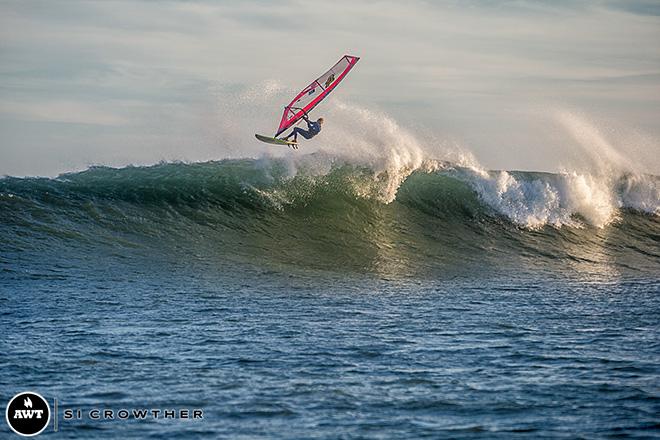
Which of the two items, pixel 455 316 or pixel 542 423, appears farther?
pixel 455 316

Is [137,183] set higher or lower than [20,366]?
higher

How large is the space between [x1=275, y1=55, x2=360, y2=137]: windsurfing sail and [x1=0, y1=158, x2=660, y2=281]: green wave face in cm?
214

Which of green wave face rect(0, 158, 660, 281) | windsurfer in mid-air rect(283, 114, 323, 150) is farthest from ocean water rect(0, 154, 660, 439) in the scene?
windsurfer in mid-air rect(283, 114, 323, 150)

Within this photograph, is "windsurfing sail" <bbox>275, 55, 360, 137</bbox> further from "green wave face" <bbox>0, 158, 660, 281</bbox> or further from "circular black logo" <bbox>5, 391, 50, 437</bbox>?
"circular black logo" <bbox>5, 391, 50, 437</bbox>

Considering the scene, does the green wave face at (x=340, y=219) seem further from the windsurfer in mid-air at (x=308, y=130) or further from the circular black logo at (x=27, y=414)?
the circular black logo at (x=27, y=414)

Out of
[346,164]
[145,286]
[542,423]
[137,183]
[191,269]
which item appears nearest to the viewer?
[542,423]

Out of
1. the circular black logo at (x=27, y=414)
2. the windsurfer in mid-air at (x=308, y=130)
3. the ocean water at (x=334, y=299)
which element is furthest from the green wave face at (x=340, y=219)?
the circular black logo at (x=27, y=414)

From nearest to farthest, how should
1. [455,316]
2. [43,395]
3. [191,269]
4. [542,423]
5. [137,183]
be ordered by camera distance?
[542,423]
[43,395]
[455,316]
[191,269]
[137,183]

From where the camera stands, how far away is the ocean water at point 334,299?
→ 6.52m

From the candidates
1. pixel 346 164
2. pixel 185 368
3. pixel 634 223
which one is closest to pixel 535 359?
pixel 185 368

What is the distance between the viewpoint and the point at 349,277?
13.5 metres

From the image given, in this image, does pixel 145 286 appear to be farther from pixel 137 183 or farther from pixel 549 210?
pixel 549 210

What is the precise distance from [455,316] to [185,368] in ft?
12.5

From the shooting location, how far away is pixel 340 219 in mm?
17766
